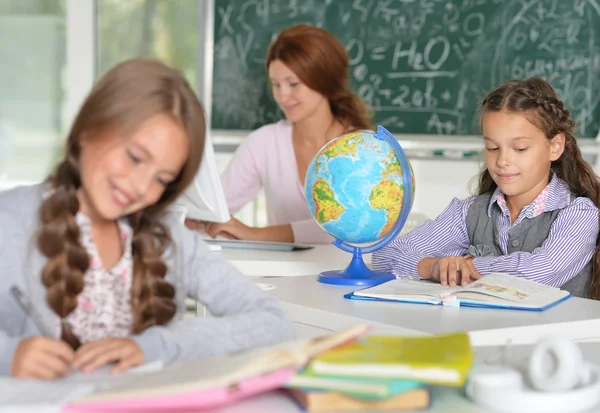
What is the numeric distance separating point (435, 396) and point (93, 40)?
411 cm

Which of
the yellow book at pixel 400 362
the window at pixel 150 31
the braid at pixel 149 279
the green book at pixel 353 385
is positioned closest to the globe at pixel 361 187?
the braid at pixel 149 279

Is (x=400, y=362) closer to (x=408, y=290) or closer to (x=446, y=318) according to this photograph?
(x=446, y=318)

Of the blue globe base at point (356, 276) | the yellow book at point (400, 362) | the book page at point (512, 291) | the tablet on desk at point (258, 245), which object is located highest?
the yellow book at point (400, 362)

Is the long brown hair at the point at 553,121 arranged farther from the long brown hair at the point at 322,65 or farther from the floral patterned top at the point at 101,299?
the floral patterned top at the point at 101,299

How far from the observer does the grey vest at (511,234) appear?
2.34 m

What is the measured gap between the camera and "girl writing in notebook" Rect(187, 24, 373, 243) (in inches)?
130

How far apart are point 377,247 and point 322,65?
4.23 feet

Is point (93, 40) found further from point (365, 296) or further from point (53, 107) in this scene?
point (365, 296)

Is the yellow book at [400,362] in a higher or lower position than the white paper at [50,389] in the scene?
higher

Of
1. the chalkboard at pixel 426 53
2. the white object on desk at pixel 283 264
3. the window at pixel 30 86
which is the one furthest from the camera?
the window at pixel 30 86

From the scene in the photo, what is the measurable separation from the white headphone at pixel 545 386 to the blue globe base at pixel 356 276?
104 centimetres

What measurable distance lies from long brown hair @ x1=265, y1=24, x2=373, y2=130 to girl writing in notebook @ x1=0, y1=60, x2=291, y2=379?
1913 millimetres

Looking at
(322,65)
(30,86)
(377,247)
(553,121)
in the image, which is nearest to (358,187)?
(377,247)

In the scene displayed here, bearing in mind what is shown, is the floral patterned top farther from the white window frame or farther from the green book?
the white window frame
